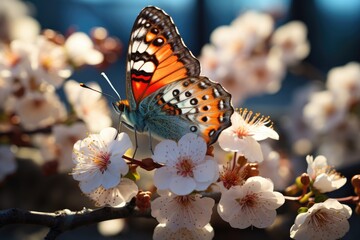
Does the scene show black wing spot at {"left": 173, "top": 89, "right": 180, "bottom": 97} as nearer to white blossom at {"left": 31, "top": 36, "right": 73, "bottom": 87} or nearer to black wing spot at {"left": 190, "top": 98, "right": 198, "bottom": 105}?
black wing spot at {"left": 190, "top": 98, "right": 198, "bottom": 105}

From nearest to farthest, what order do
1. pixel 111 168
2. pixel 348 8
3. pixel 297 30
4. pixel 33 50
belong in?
pixel 111 168
pixel 33 50
pixel 297 30
pixel 348 8

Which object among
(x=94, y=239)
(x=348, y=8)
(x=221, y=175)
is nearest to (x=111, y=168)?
(x=221, y=175)

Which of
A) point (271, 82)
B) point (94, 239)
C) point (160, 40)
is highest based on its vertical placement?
point (271, 82)

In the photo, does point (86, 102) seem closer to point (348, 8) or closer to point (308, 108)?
point (308, 108)

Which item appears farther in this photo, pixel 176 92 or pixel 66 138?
pixel 66 138

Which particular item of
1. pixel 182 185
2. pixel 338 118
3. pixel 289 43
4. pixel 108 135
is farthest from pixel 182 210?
pixel 289 43

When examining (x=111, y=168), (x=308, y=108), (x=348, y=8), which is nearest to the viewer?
(x=111, y=168)

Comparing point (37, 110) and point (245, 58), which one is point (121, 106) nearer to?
point (37, 110)

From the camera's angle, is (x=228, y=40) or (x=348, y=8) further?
(x=348, y=8)
